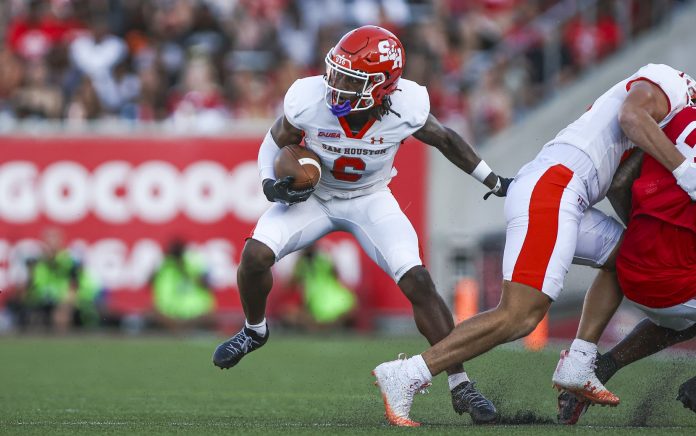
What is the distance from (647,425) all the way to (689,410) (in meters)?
0.64

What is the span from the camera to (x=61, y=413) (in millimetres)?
6281

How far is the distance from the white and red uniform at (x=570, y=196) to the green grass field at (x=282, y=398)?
707 millimetres

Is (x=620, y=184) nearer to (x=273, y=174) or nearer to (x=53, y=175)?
(x=273, y=174)

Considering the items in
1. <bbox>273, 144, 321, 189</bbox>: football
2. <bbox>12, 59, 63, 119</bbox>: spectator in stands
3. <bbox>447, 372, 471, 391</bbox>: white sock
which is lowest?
<bbox>12, 59, 63, 119</bbox>: spectator in stands

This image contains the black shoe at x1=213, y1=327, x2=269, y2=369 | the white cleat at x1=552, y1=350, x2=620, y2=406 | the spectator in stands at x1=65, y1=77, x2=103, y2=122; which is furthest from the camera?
the spectator in stands at x1=65, y1=77, x2=103, y2=122

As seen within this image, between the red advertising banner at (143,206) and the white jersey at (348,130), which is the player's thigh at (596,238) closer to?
the white jersey at (348,130)

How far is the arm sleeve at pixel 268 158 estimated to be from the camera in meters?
6.44

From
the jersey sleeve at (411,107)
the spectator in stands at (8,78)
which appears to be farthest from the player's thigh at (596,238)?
the spectator in stands at (8,78)

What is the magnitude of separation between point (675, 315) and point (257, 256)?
6.69 ft

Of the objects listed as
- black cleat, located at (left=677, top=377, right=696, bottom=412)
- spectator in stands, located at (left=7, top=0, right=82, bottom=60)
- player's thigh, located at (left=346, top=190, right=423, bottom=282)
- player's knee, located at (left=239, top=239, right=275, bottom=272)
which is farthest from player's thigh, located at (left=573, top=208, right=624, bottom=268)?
spectator in stands, located at (left=7, top=0, right=82, bottom=60)

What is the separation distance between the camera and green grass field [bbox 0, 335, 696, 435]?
223 inches

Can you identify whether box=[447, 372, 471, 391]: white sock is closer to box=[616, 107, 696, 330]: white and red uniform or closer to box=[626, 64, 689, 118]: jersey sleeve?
box=[616, 107, 696, 330]: white and red uniform

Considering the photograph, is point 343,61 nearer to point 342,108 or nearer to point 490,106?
point 342,108

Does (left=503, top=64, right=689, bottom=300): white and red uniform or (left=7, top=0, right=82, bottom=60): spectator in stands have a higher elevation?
(left=503, top=64, right=689, bottom=300): white and red uniform
